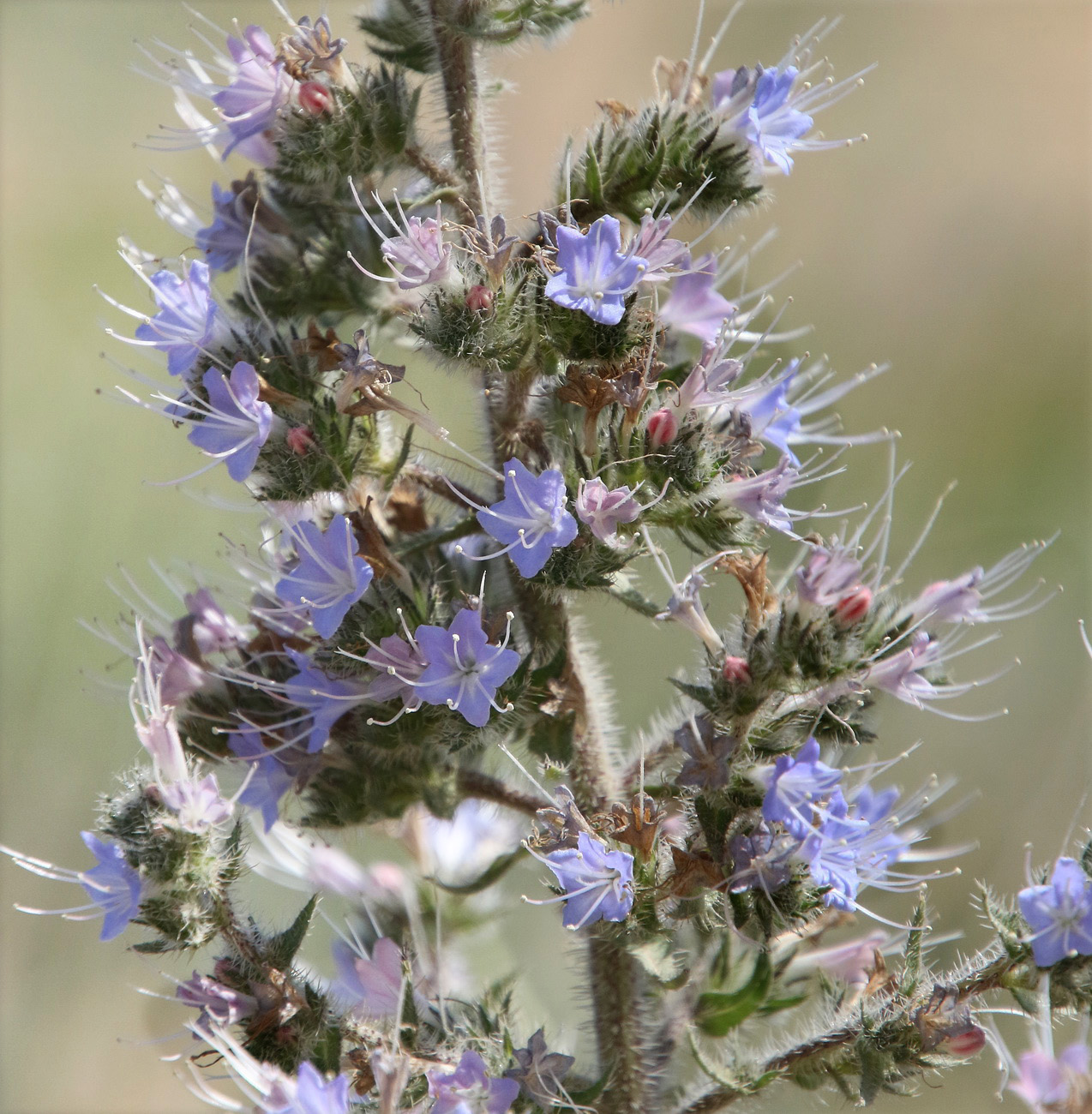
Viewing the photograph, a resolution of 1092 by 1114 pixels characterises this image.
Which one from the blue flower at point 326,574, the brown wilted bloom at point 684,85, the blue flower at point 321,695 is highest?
the brown wilted bloom at point 684,85

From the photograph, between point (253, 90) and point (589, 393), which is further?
point (253, 90)

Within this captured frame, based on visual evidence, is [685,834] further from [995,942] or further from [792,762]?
[995,942]

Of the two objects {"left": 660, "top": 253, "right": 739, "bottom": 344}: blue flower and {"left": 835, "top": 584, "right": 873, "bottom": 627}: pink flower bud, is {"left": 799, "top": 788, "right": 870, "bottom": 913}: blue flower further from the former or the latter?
{"left": 660, "top": 253, "right": 739, "bottom": 344}: blue flower

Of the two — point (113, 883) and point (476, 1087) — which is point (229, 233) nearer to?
point (113, 883)

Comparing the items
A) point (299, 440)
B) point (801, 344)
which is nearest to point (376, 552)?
point (299, 440)

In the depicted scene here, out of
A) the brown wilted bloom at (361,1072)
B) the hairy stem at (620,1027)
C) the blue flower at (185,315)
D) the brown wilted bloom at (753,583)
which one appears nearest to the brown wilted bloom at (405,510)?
the blue flower at (185,315)

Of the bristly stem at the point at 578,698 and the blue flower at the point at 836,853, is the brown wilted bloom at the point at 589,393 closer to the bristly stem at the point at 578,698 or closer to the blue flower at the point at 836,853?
the bristly stem at the point at 578,698
